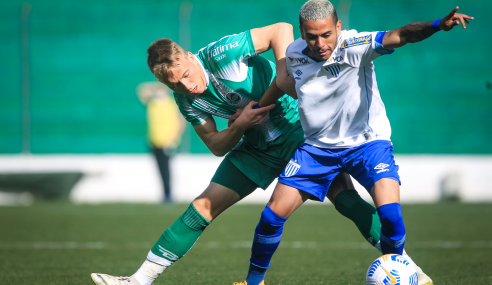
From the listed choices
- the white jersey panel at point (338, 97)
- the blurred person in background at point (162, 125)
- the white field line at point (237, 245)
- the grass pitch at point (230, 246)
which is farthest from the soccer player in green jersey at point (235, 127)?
the blurred person in background at point (162, 125)

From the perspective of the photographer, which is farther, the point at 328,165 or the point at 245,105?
the point at 245,105

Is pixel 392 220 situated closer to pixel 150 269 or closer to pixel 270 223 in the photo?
pixel 270 223

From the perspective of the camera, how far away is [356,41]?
10.2 ft

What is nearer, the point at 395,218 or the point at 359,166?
the point at 395,218

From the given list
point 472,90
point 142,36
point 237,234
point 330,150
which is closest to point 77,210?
point 237,234

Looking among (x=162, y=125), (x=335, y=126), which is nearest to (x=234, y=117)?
(x=335, y=126)

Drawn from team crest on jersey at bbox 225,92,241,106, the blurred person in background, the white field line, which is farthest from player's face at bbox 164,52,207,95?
the blurred person in background

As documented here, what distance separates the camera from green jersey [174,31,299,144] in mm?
3600

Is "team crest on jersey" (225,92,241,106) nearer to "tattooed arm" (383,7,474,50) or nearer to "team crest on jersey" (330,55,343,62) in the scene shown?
"team crest on jersey" (330,55,343,62)

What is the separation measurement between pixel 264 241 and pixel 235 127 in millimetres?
782

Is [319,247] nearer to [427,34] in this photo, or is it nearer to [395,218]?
[395,218]

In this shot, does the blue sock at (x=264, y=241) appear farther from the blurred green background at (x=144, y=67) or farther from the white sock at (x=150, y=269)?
the blurred green background at (x=144, y=67)

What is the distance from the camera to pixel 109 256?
524 centimetres

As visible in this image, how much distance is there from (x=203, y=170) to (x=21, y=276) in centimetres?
668
